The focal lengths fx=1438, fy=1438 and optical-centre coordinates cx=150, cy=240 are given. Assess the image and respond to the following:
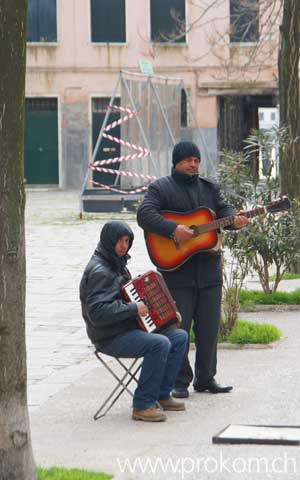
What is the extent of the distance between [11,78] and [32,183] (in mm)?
37681

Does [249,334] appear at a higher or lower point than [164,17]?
lower

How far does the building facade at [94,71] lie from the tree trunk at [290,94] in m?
25.9

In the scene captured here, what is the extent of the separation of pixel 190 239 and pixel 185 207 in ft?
0.86

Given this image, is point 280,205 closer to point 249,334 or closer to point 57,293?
point 249,334

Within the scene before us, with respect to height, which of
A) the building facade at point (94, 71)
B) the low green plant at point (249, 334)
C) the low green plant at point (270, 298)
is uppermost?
the building facade at point (94, 71)

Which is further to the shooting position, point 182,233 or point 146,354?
point 182,233

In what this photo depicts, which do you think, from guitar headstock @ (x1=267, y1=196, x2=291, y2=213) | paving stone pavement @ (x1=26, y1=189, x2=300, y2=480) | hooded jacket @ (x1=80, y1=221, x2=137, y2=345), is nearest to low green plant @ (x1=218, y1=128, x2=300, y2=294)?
paving stone pavement @ (x1=26, y1=189, x2=300, y2=480)

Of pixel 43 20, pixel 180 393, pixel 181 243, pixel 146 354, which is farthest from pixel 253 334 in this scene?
pixel 43 20

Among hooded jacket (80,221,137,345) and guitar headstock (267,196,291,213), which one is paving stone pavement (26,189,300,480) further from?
guitar headstock (267,196,291,213)

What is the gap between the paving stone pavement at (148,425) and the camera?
760 cm

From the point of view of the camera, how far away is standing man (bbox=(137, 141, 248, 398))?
9.90m

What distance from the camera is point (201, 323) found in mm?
10117
